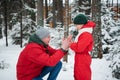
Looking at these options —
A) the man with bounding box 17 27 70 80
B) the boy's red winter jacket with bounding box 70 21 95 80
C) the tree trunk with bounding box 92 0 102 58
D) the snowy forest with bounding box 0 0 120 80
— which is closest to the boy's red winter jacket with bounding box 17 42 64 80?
the man with bounding box 17 27 70 80

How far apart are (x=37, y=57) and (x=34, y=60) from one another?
120 millimetres

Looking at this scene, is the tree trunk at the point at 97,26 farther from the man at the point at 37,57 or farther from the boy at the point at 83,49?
the man at the point at 37,57

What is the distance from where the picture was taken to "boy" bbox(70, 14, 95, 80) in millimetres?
6211

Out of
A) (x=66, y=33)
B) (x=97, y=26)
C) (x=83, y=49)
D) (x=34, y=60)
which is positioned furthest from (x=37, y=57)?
(x=97, y=26)

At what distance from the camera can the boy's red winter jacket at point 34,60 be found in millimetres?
5262

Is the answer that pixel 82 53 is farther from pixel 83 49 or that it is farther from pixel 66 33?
pixel 66 33

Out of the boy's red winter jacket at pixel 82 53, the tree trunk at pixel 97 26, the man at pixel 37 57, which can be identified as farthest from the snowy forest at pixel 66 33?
the man at pixel 37 57

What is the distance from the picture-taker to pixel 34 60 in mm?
5371

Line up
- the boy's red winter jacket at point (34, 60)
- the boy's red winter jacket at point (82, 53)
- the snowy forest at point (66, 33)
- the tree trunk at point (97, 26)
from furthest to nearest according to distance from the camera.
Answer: the tree trunk at point (97, 26) → the snowy forest at point (66, 33) → the boy's red winter jacket at point (82, 53) → the boy's red winter jacket at point (34, 60)

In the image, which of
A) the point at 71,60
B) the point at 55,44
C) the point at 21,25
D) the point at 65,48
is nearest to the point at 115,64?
the point at 71,60

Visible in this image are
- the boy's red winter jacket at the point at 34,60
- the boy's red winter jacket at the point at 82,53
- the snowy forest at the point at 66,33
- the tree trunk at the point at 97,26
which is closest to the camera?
the boy's red winter jacket at the point at 34,60

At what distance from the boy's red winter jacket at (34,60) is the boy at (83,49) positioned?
29.8 inches

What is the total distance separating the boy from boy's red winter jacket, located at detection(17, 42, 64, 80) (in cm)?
76

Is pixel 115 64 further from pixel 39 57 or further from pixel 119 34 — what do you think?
pixel 39 57
